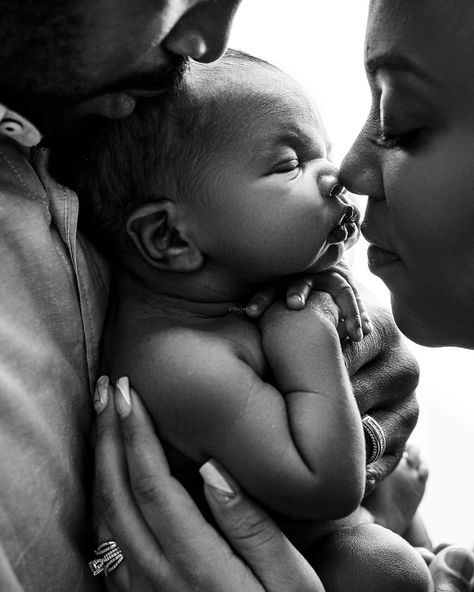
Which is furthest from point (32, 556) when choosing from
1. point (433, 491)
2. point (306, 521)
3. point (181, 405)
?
point (433, 491)

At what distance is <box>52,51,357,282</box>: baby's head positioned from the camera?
1.22 metres

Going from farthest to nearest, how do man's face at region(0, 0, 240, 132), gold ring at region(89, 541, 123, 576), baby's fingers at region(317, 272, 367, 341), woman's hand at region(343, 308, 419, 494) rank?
woman's hand at region(343, 308, 419, 494) < baby's fingers at region(317, 272, 367, 341) < gold ring at region(89, 541, 123, 576) < man's face at region(0, 0, 240, 132)

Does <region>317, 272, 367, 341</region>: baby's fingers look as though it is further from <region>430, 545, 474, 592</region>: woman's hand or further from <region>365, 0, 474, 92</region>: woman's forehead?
<region>430, 545, 474, 592</region>: woman's hand

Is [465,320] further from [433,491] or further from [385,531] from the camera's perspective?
[433,491]

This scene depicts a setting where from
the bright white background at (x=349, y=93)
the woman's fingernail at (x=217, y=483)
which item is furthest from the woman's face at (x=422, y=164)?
the bright white background at (x=349, y=93)

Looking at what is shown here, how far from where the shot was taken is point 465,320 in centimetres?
118

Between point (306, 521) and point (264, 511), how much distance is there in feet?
0.43

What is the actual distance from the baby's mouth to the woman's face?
2.5 inches

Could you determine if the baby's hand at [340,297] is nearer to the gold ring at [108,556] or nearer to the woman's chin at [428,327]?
the woman's chin at [428,327]

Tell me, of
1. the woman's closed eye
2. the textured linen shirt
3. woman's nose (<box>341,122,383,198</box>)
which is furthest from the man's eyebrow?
the textured linen shirt

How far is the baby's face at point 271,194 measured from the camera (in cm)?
123

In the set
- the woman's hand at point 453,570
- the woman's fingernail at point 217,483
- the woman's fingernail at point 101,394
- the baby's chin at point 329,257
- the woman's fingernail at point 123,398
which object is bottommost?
the woman's hand at point 453,570

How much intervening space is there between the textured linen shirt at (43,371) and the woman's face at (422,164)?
0.44 meters

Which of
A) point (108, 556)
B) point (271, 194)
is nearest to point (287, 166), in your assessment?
point (271, 194)
